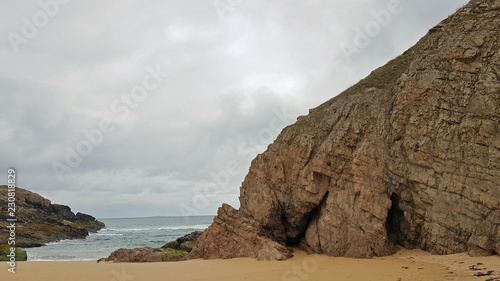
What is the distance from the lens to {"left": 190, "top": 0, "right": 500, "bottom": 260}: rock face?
49.9ft

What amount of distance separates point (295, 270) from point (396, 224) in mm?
6718

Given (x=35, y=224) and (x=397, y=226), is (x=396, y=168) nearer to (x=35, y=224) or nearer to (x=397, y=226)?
(x=397, y=226)

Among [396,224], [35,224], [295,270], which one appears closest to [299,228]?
[396,224]

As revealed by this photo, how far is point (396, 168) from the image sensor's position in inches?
691

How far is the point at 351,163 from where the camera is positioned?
1850 cm

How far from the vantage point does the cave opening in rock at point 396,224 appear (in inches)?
696

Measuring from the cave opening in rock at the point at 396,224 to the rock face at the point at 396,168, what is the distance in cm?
6

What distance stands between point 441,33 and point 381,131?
21.6 feet

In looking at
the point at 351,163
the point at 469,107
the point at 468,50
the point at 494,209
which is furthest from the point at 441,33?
the point at 494,209

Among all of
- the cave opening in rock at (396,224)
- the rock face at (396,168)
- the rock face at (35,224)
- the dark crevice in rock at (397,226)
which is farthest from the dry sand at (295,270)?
the rock face at (35,224)

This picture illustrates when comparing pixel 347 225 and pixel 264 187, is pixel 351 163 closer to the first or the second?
pixel 347 225

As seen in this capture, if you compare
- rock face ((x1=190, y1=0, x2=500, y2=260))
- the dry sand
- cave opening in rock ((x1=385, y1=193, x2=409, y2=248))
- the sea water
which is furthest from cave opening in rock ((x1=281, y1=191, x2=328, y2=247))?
the sea water

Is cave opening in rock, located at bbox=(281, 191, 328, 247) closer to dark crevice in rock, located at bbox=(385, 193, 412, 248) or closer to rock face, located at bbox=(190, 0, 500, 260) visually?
rock face, located at bbox=(190, 0, 500, 260)

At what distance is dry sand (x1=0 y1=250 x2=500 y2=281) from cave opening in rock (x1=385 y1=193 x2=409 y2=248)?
1.32 meters
